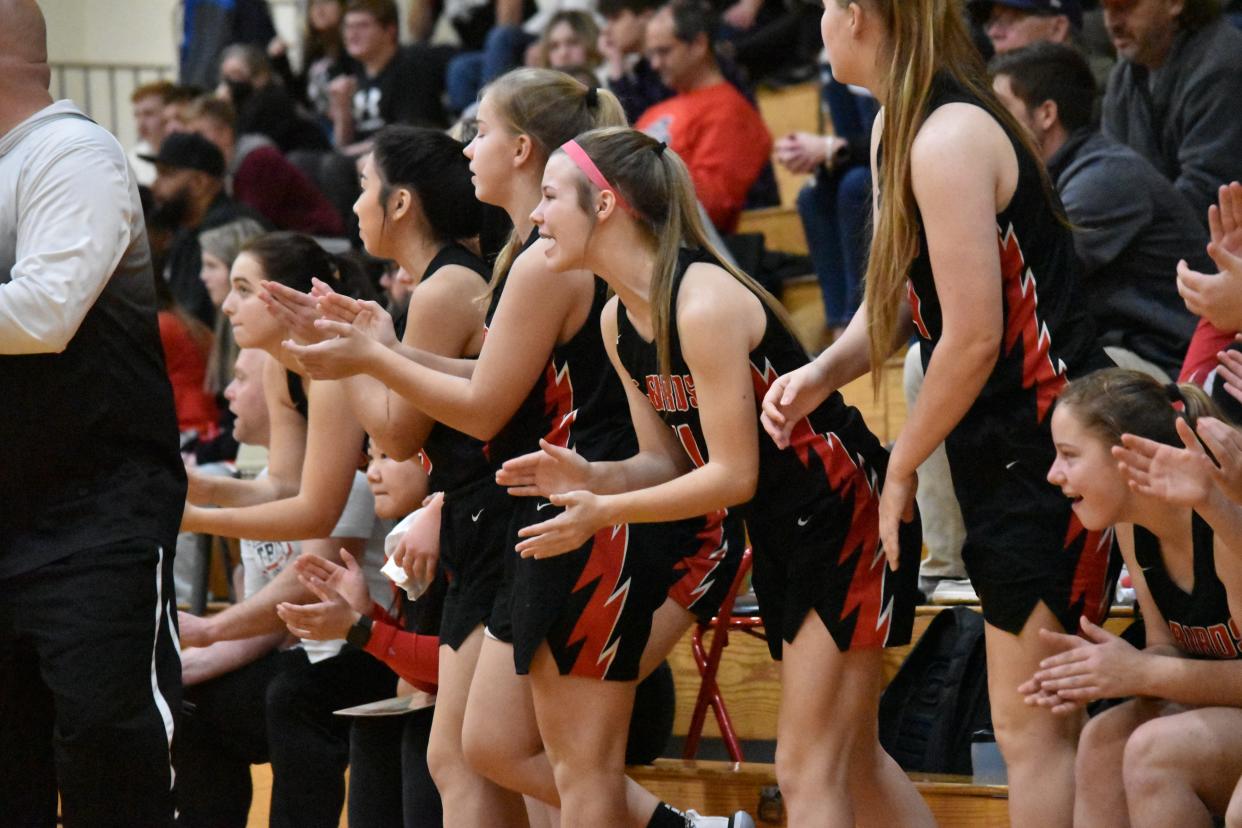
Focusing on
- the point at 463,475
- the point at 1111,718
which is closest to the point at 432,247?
the point at 463,475

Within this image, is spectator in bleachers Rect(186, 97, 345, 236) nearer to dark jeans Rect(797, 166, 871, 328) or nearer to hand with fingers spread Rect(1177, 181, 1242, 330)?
dark jeans Rect(797, 166, 871, 328)

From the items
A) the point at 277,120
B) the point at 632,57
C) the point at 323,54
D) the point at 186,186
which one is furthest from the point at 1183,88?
the point at 323,54

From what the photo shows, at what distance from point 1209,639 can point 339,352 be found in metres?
1.51

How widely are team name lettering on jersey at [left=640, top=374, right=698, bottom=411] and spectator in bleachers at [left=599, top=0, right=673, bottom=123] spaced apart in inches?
186

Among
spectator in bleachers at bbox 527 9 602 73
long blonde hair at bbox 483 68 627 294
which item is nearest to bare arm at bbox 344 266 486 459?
long blonde hair at bbox 483 68 627 294

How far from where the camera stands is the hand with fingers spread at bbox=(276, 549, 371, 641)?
3389mm

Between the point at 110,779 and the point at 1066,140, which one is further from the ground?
the point at 1066,140

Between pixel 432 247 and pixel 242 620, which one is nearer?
pixel 432 247

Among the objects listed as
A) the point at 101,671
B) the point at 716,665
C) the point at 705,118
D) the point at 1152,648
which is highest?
the point at 1152,648

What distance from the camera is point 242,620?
391cm

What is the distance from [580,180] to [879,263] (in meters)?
0.54

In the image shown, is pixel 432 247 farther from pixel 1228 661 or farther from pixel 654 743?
pixel 1228 661

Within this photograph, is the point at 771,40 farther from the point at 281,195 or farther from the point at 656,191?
the point at 656,191

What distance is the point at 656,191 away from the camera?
2863 millimetres
